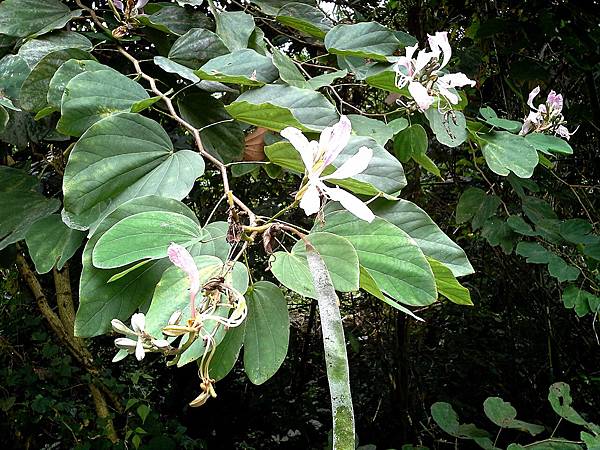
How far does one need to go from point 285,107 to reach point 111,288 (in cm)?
22

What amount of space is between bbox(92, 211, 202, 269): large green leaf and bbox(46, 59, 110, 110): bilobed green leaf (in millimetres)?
192

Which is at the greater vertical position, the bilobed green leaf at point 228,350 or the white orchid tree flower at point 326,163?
the white orchid tree flower at point 326,163

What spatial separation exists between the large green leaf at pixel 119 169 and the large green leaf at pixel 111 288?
46 mm

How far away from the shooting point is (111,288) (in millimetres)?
408

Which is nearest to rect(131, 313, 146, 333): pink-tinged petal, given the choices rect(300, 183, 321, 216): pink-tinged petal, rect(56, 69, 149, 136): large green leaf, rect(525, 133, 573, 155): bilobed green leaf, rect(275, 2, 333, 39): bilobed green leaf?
rect(300, 183, 321, 216): pink-tinged petal

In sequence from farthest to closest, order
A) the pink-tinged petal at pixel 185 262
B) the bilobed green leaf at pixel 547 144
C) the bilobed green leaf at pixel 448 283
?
the bilobed green leaf at pixel 547 144, the bilobed green leaf at pixel 448 283, the pink-tinged petal at pixel 185 262

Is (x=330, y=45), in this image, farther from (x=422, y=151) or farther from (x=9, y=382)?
(x=9, y=382)

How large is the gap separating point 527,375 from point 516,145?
5.27 ft

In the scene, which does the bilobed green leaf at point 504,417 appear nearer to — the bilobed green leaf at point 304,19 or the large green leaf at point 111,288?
the bilobed green leaf at point 304,19

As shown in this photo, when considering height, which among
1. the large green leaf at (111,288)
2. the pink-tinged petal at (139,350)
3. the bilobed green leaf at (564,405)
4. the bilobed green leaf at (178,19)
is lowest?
the bilobed green leaf at (564,405)

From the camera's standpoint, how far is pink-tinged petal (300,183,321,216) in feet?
1.22

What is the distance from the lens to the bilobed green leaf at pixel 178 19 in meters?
0.70

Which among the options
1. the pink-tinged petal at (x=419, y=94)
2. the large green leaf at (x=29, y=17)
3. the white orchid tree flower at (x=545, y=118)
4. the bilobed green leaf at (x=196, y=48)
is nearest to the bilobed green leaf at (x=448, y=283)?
the pink-tinged petal at (x=419, y=94)

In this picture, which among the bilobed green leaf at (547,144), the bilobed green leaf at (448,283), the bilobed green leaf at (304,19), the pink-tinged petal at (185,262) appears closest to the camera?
→ the pink-tinged petal at (185,262)
